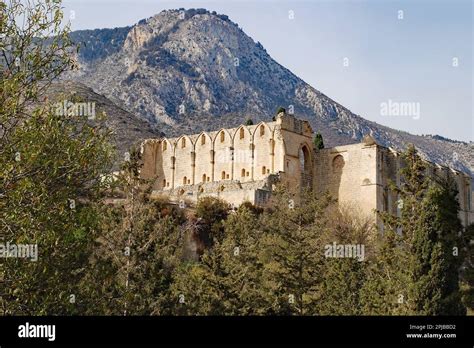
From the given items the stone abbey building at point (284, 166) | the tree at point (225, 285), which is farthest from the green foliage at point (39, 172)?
the stone abbey building at point (284, 166)

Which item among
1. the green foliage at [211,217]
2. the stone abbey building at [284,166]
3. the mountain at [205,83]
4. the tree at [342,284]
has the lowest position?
the tree at [342,284]

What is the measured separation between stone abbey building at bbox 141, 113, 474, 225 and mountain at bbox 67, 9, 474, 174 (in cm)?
5960

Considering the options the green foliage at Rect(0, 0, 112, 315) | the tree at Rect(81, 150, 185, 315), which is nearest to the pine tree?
the tree at Rect(81, 150, 185, 315)

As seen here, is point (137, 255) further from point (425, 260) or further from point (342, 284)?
point (425, 260)

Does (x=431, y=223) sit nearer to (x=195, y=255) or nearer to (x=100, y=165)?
(x=100, y=165)

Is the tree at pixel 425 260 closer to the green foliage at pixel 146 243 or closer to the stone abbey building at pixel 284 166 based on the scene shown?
the green foliage at pixel 146 243

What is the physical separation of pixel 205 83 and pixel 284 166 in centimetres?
8937

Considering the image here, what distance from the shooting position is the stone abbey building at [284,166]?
5719 cm

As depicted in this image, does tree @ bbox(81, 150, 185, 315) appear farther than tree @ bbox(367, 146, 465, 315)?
Yes

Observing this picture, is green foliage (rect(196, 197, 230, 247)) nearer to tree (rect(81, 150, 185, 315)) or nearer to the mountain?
tree (rect(81, 150, 185, 315))

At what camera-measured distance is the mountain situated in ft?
434

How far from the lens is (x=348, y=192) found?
58.7 m

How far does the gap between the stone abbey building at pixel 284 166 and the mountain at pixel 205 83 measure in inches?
2347
